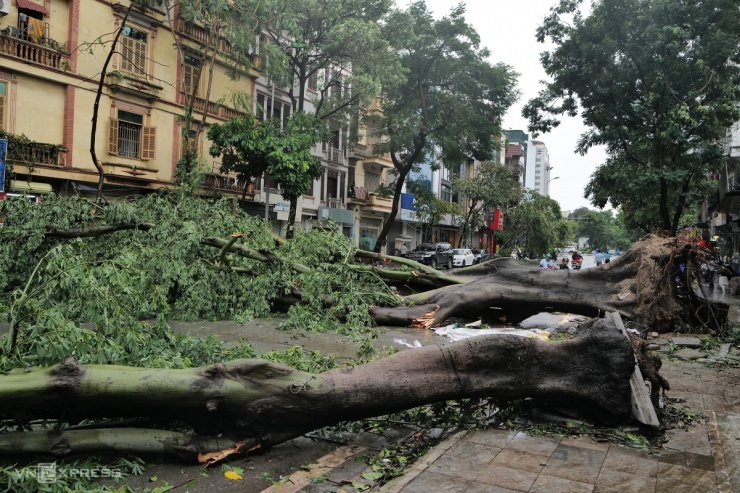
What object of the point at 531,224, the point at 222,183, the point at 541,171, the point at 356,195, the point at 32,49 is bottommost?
the point at 531,224

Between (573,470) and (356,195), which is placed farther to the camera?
(356,195)

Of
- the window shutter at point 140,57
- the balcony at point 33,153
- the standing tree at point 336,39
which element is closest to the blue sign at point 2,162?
the balcony at point 33,153

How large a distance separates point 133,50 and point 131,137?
3324 millimetres

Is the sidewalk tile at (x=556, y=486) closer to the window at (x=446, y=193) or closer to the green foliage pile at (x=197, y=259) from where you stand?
the green foliage pile at (x=197, y=259)

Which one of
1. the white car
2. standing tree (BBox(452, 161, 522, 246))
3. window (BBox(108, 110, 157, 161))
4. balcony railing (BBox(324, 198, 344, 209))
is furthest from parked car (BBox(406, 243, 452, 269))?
window (BBox(108, 110, 157, 161))

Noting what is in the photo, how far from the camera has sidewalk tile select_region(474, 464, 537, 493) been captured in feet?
11.7

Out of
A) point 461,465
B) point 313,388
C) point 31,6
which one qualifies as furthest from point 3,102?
point 461,465

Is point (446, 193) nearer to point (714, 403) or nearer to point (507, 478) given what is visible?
point (714, 403)

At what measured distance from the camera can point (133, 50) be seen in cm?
2186

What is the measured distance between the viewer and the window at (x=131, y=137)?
21422 millimetres

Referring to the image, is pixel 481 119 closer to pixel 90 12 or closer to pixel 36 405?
pixel 90 12

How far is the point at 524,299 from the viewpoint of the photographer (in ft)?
37.4

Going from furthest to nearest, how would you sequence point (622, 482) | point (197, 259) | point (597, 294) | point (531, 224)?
1. point (531, 224)
2. point (597, 294)
3. point (197, 259)
4. point (622, 482)
